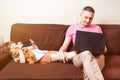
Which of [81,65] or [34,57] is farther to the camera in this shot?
[34,57]

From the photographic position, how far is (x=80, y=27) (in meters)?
2.61

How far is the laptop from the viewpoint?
89.9 inches

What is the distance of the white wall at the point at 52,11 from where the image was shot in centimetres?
291

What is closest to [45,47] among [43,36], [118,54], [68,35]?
[43,36]

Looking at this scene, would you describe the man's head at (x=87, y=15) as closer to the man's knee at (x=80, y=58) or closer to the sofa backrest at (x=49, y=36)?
the sofa backrest at (x=49, y=36)

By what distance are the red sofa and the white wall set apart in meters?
0.21

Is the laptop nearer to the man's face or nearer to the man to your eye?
the man

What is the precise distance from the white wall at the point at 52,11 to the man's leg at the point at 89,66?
0.90 metres

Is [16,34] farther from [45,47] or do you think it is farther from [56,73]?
[56,73]

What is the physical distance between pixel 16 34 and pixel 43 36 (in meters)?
0.35

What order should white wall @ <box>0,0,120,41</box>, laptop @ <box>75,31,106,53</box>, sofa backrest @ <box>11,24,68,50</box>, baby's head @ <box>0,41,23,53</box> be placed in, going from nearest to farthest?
laptop @ <box>75,31,106,53</box> < baby's head @ <box>0,41,23,53</box> < sofa backrest @ <box>11,24,68,50</box> < white wall @ <box>0,0,120,41</box>

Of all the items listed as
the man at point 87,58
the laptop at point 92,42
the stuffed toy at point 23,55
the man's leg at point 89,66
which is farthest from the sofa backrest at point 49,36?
the man's leg at point 89,66

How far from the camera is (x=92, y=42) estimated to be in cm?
229

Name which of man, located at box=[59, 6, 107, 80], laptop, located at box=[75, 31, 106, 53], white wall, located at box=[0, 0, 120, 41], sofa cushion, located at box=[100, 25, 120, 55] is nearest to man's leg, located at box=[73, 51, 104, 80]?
man, located at box=[59, 6, 107, 80]
